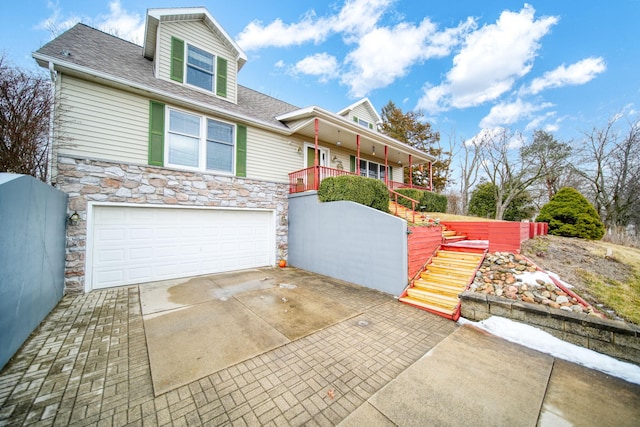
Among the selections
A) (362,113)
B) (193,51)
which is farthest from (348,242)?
(362,113)

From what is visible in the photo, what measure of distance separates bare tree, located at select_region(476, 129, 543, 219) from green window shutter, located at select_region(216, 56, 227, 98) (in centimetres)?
1791

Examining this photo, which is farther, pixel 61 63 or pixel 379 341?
pixel 61 63

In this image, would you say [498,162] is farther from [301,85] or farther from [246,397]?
[246,397]

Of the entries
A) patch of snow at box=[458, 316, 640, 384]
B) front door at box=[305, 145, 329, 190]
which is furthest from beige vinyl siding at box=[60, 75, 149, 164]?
patch of snow at box=[458, 316, 640, 384]

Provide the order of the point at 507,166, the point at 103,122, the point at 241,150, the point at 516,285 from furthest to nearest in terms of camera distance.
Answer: the point at 507,166 → the point at 241,150 → the point at 103,122 → the point at 516,285

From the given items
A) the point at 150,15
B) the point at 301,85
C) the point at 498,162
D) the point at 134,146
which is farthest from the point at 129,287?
the point at 498,162

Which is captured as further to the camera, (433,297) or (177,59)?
(177,59)

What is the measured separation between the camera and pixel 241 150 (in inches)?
296

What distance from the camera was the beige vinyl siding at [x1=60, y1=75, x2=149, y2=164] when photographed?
518 centimetres

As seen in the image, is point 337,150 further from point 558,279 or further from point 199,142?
point 558,279

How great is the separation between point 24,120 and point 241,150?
4.64 meters

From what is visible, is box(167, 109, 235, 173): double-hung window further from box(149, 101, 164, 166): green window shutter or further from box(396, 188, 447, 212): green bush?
box(396, 188, 447, 212): green bush

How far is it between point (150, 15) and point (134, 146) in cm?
402

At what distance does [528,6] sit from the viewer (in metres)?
7.50
